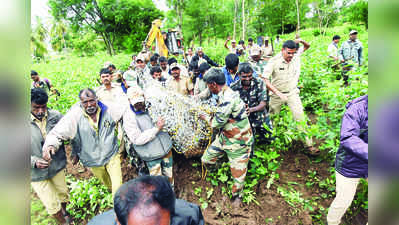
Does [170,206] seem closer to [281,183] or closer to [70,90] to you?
[281,183]

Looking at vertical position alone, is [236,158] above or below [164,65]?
below

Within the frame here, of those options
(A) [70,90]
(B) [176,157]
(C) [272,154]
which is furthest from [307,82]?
(A) [70,90]

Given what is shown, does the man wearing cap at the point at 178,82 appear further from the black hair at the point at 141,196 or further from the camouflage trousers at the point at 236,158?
the black hair at the point at 141,196

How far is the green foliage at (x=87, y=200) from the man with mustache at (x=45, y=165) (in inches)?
9.6

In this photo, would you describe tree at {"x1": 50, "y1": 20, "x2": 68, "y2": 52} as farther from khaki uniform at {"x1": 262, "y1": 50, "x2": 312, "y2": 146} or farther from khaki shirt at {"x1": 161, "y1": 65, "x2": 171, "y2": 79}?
khaki uniform at {"x1": 262, "y1": 50, "x2": 312, "y2": 146}

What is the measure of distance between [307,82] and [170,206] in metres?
5.01

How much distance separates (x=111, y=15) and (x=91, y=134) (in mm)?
23960

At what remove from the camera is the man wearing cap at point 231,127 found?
9.07 feet

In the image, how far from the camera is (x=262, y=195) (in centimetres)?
324

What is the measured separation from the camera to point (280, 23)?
81.7 feet

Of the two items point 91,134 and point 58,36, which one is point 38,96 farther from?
point 58,36

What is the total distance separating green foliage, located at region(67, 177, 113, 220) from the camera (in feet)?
10.8

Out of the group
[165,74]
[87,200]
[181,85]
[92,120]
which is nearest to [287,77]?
[181,85]

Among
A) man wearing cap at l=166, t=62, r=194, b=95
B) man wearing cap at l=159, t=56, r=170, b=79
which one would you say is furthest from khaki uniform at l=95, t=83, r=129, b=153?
man wearing cap at l=159, t=56, r=170, b=79
